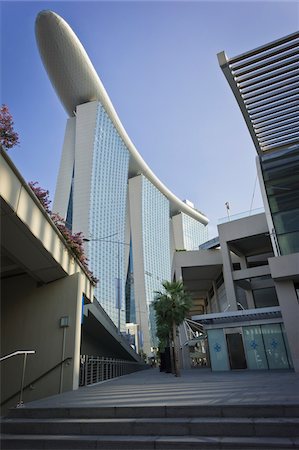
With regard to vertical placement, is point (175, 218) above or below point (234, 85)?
above

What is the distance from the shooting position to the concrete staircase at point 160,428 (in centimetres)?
406

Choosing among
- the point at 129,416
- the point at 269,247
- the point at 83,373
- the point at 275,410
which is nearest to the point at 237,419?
the point at 275,410

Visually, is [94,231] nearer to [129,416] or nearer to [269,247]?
[269,247]

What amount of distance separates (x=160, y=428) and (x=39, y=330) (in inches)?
266

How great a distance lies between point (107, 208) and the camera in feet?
221

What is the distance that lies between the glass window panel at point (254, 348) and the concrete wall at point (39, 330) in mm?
13572

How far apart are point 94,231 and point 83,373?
50864 mm

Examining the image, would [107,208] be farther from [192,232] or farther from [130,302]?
[192,232]

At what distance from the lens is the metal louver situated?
16250 millimetres

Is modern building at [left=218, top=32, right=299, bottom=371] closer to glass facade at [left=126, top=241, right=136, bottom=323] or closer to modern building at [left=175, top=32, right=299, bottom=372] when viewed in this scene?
modern building at [left=175, top=32, right=299, bottom=372]

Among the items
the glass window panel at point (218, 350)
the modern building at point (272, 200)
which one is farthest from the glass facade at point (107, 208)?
the modern building at point (272, 200)

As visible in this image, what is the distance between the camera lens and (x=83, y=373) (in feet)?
37.5

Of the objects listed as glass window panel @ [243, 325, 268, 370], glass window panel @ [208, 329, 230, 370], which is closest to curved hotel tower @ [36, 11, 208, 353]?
glass window panel @ [208, 329, 230, 370]

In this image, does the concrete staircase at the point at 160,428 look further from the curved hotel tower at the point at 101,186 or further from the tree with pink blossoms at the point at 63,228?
the curved hotel tower at the point at 101,186
